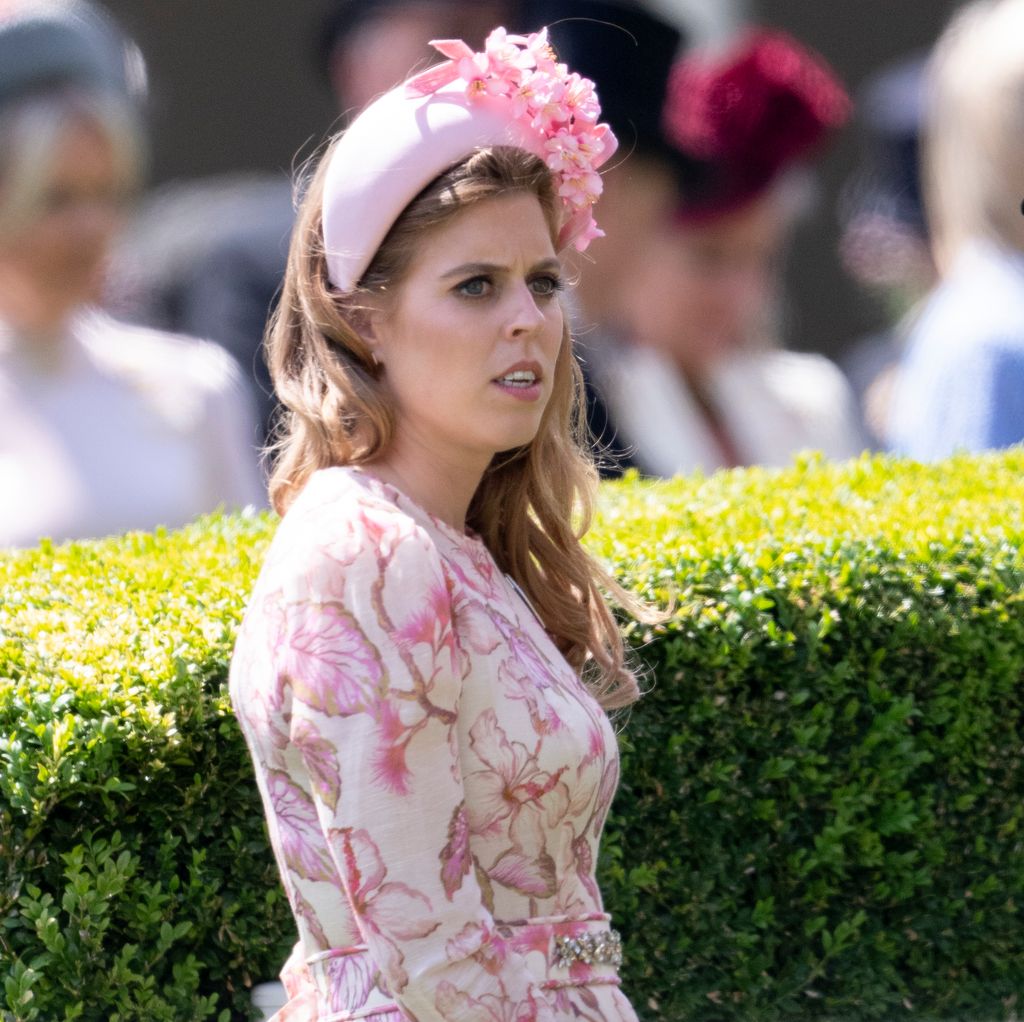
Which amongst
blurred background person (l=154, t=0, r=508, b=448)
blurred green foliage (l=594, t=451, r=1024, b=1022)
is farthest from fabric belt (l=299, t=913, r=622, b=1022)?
blurred background person (l=154, t=0, r=508, b=448)

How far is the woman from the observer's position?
7.22ft

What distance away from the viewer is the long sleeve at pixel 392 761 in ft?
7.14

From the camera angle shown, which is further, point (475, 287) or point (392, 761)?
point (475, 287)

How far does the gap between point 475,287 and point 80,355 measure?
9.91 ft

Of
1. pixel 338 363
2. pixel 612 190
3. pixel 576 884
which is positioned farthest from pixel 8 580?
pixel 612 190

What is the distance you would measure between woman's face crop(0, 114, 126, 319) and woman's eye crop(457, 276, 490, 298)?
2.91m

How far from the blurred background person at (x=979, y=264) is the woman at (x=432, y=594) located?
10.8ft

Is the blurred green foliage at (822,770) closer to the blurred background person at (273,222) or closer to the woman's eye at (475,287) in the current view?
the woman's eye at (475,287)

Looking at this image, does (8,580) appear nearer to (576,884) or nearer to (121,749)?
(121,749)

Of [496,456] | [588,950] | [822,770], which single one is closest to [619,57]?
[822,770]

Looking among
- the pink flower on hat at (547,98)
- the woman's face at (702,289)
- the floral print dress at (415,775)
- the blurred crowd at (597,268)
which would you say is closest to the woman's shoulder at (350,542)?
the floral print dress at (415,775)

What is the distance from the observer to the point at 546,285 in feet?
8.75

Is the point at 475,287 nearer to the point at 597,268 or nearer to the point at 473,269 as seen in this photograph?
the point at 473,269

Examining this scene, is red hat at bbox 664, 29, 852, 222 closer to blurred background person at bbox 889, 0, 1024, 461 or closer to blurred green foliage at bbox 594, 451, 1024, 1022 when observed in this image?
blurred background person at bbox 889, 0, 1024, 461
